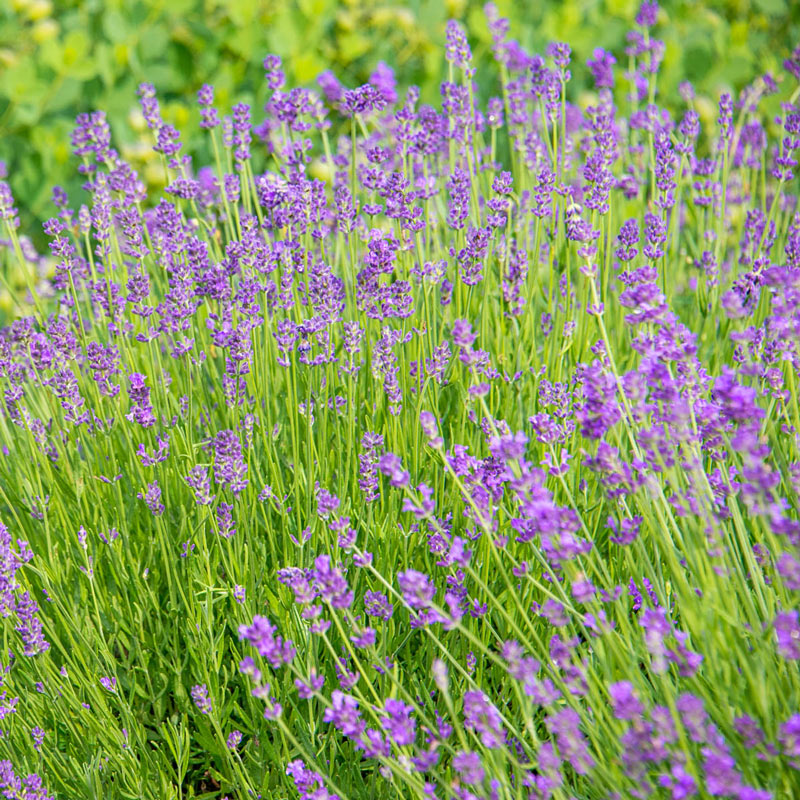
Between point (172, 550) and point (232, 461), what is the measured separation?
1.57 feet

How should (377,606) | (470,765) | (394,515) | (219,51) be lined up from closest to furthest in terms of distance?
(470,765), (377,606), (394,515), (219,51)

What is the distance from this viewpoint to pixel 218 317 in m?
2.46

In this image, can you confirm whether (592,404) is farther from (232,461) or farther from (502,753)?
(232,461)

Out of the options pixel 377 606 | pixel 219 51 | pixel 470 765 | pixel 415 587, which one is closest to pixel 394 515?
pixel 377 606

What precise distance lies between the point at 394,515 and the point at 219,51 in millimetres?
4148

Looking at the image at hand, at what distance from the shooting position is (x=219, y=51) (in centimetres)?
546

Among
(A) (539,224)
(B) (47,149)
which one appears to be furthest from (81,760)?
(B) (47,149)

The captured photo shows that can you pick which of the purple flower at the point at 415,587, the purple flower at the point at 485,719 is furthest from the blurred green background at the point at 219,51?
the purple flower at the point at 485,719

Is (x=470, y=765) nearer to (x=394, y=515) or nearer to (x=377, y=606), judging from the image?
(x=377, y=606)

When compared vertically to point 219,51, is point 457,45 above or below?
below

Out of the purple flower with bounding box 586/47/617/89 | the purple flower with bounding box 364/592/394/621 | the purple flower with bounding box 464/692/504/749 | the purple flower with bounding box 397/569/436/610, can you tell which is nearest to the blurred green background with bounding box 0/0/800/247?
Answer: the purple flower with bounding box 586/47/617/89

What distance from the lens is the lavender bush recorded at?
1.52 meters

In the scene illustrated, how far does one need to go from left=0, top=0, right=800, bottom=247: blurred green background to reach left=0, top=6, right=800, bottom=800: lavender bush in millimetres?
2450

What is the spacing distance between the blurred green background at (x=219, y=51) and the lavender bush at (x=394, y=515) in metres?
2.45
